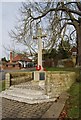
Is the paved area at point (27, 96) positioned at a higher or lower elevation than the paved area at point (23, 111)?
higher

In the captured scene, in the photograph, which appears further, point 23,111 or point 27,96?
point 27,96

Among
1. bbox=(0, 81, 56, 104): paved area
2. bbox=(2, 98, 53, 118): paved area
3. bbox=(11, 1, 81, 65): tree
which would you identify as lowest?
bbox=(2, 98, 53, 118): paved area

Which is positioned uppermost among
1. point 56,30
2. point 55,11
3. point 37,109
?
point 55,11

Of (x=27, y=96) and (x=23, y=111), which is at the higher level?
(x=27, y=96)

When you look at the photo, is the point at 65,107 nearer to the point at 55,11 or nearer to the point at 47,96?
the point at 47,96

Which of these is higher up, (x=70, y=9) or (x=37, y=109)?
(x=70, y=9)

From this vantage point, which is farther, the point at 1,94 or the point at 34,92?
the point at 1,94

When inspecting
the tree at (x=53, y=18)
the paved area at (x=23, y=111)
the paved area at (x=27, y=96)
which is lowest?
the paved area at (x=23, y=111)

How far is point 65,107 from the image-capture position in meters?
6.59

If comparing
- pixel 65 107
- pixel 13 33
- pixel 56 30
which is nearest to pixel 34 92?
pixel 65 107

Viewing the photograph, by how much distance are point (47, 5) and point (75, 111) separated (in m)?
12.4

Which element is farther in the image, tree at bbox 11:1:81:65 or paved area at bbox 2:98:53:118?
tree at bbox 11:1:81:65

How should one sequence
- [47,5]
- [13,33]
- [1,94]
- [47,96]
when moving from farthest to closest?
1. [13,33]
2. [47,5]
3. [1,94]
4. [47,96]

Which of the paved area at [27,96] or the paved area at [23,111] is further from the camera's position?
the paved area at [27,96]
